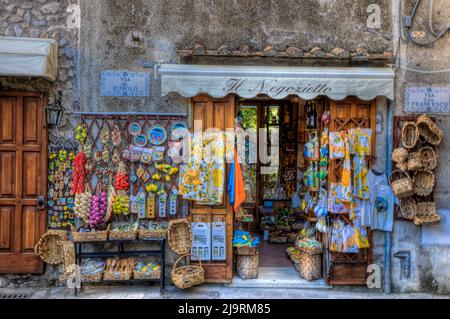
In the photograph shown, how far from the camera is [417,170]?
17.7 feet

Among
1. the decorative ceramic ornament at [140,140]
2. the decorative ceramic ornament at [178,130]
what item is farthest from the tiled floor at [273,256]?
the decorative ceramic ornament at [140,140]

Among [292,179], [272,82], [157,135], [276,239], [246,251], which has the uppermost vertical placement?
[272,82]

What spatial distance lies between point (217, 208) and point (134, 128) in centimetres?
168

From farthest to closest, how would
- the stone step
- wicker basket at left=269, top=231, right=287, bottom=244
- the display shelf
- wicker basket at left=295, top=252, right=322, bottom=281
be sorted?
wicker basket at left=269, top=231, right=287, bottom=244 → wicker basket at left=295, top=252, right=322, bottom=281 → the stone step → the display shelf

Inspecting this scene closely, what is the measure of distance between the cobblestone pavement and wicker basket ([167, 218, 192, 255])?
59cm

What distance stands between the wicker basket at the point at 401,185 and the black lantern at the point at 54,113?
4856 millimetres

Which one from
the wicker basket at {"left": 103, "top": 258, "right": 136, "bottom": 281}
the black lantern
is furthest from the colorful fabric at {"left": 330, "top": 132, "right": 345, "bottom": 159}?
the black lantern

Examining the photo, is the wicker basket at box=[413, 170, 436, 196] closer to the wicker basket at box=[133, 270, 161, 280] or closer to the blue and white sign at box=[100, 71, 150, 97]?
the wicker basket at box=[133, 270, 161, 280]

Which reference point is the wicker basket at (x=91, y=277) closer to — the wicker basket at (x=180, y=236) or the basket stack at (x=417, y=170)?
the wicker basket at (x=180, y=236)

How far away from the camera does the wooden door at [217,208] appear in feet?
18.1

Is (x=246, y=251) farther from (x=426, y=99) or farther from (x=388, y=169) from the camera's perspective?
(x=426, y=99)

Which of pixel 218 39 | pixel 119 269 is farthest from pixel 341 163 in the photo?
pixel 119 269

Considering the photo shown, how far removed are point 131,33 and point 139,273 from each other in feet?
11.2

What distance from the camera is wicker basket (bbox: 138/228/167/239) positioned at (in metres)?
5.29
